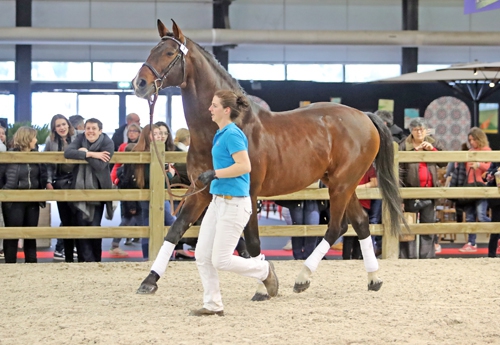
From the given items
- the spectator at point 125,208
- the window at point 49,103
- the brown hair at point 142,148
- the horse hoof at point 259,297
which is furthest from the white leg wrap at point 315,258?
the window at point 49,103

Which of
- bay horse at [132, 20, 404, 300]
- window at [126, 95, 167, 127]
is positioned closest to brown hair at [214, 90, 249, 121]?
bay horse at [132, 20, 404, 300]

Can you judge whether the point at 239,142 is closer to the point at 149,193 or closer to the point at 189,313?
the point at 189,313

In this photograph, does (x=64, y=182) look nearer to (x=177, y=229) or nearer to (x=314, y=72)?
(x=177, y=229)

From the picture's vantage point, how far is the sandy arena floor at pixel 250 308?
3.99 m

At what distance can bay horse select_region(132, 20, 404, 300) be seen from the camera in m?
5.17

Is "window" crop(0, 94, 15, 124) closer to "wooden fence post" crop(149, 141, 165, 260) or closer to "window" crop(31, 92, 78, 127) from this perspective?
"window" crop(31, 92, 78, 127)

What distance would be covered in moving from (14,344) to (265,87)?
12616 millimetres

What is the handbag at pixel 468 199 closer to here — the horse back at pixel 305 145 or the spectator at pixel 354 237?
the spectator at pixel 354 237

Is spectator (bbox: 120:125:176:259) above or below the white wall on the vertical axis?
below

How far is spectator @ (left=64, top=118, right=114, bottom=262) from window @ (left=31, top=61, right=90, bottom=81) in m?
10.2

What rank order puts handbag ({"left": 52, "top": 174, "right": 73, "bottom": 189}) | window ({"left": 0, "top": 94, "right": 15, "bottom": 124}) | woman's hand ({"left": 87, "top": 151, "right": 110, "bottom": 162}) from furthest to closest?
window ({"left": 0, "top": 94, "right": 15, "bottom": 124}) < handbag ({"left": 52, "top": 174, "right": 73, "bottom": 189}) < woman's hand ({"left": 87, "top": 151, "right": 110, "bottom": 162})

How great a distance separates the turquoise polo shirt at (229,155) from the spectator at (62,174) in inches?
140

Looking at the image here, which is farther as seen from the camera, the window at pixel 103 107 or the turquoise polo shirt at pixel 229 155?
the window at pixel 103 107


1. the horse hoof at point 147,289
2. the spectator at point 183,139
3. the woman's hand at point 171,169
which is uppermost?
the spectator at point 183,139
